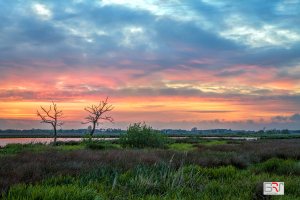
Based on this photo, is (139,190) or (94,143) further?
(94,143)

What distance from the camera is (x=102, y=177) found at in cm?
689

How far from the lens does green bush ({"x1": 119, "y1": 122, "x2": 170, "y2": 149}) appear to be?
22.9 metres

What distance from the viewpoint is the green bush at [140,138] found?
2292cm

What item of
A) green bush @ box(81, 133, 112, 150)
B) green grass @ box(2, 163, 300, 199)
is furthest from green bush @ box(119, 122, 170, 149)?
green grass @ box(2, 163, 300, 199)

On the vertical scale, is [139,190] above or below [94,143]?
above

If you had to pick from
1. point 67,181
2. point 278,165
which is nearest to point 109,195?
point 67,181

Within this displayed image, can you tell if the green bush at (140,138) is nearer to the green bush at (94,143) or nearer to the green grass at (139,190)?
the green bush at (94,143)

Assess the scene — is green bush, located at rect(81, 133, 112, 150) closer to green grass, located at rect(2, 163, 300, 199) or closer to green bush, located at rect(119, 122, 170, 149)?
green bush, located at rect(119, 122, 170, 149)

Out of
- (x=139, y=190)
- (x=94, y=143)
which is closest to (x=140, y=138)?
(x=94, y=143)

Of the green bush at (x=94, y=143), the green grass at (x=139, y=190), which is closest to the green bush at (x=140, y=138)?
the green bush at (x=94, y=143)

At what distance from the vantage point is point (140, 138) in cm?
2291

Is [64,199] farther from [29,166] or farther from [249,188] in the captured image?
[249,188]

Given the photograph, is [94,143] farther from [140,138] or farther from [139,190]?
[139,190]

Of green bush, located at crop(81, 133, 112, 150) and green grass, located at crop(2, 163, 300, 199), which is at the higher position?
green grass, located at crop(2, 163, 300, 199)
